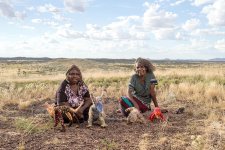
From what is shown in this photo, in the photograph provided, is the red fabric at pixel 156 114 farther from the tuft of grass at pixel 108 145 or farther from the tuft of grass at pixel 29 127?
the tuft of grass at pixel 108 145

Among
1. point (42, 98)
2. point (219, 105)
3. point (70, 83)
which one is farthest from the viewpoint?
point (42, 98)

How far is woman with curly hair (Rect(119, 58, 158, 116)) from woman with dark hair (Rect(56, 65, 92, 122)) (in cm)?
100

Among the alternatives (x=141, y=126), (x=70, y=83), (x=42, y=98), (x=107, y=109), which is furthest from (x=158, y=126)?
(x=42, y=98)

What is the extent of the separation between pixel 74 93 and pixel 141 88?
1586 millimetres

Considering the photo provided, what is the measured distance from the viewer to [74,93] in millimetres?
7992

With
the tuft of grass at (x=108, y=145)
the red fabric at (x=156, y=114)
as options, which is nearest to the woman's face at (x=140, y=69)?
the red fabric at (x=156, y=114)

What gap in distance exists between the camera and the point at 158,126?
7.33m

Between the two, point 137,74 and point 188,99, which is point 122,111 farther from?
point 188,99

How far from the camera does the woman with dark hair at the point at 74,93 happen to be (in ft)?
25.7

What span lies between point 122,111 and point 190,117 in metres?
1.44

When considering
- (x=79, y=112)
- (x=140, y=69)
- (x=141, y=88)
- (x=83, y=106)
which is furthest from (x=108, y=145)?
(x=141, y=88)

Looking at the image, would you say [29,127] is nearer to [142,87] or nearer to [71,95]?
[71,95]

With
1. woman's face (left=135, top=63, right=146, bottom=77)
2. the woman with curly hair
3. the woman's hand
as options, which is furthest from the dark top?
the woman's hand

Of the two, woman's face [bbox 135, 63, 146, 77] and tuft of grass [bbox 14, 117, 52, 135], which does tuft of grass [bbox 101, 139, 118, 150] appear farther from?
woman's face [bbox 135, 63, 146, 77]
